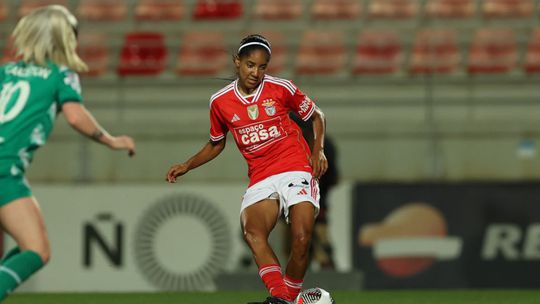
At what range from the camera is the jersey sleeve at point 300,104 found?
6.88 meters

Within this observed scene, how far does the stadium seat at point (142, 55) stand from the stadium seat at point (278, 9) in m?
1.49

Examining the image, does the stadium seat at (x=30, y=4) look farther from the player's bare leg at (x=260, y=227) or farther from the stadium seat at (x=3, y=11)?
the player's bare leg at (x=260, y=227)

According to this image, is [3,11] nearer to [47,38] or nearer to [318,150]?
[318,150]

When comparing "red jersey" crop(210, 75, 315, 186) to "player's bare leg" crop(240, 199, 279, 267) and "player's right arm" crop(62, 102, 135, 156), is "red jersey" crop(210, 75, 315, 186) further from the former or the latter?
"player's right arm" crop(62, 102, 135, 156)

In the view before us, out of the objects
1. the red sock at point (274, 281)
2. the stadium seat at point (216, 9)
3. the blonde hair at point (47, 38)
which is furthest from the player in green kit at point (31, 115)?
the stadium seat at point (216, 9)

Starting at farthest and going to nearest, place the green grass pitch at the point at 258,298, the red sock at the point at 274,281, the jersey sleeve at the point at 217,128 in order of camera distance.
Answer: the green grass pitch at the point at 258,298 → the jersey sleeve at the point at 217,128 → the red sock at the point at 274,281

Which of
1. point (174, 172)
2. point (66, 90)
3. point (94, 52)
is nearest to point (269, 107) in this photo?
point (174, 172)

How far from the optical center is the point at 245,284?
36.4 feet

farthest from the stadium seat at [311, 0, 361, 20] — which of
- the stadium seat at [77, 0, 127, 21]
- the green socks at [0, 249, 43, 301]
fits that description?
the green socks at [0, 249, 43, 301]

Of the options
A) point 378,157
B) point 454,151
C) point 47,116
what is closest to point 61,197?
point 378,157

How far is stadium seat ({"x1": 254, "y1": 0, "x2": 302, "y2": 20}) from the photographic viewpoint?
1628 cm

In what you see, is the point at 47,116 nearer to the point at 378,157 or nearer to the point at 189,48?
the point at 378,157

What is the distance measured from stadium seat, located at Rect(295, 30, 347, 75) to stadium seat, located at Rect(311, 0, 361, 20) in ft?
1.71

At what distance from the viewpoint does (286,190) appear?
6668mm
